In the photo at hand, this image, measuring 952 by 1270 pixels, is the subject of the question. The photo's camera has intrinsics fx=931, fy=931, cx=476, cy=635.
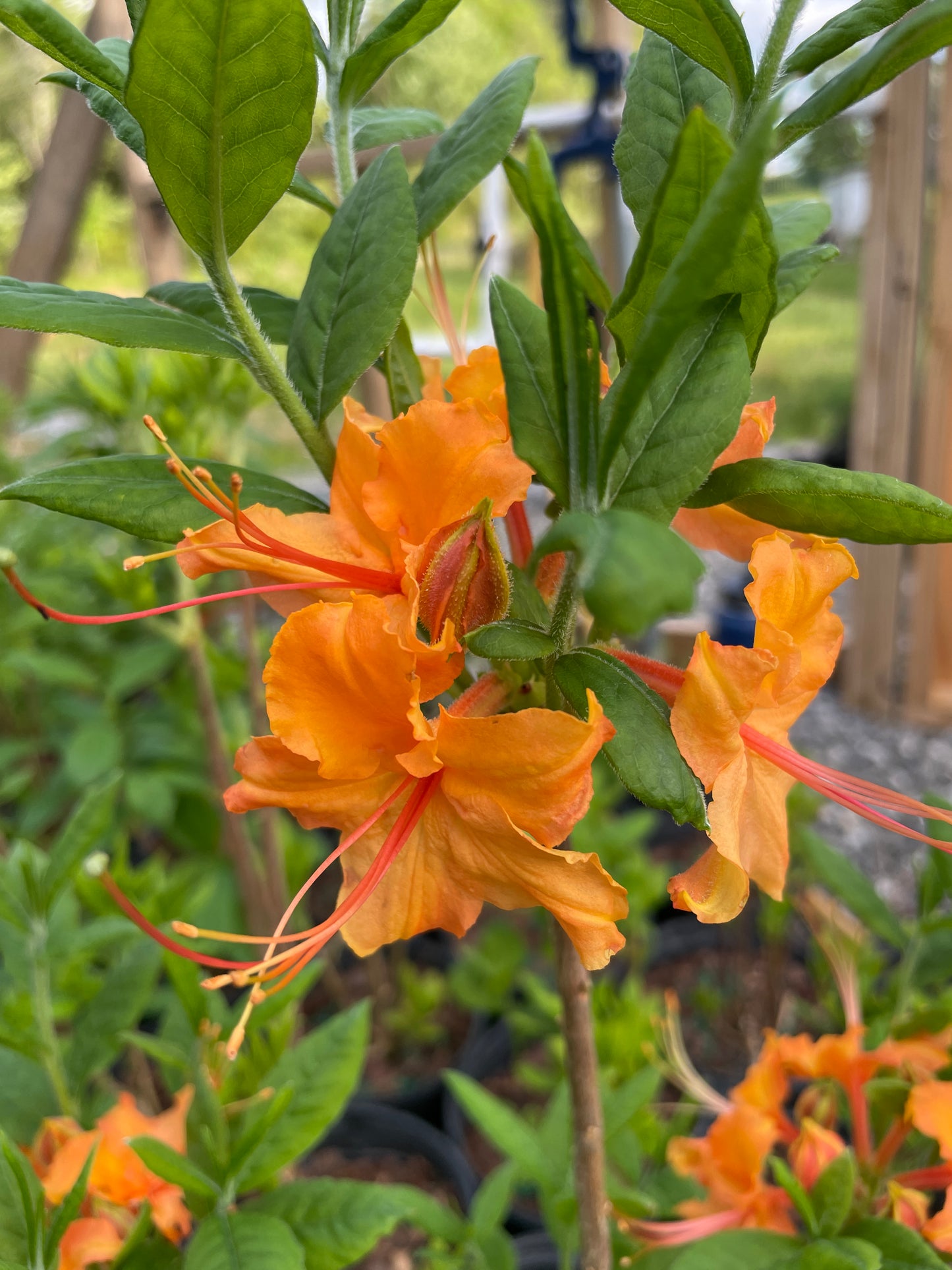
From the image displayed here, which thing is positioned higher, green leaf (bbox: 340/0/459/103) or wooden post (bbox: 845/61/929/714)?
wooden post (bbox: 845/61/929/714)

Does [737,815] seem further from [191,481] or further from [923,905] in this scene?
[923,905]

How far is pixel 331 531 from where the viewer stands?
450 millimetres

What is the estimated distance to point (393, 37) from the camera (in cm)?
45

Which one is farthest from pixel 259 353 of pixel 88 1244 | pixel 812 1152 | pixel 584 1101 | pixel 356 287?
pixel 812 1152

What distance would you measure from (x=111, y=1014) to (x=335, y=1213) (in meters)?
0.29

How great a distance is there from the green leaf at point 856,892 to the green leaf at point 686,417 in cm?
68

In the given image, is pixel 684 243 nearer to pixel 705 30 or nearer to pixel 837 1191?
pixel 705 30

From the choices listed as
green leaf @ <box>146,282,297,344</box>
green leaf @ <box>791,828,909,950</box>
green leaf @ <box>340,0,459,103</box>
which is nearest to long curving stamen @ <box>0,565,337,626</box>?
green leaf @ <box>146,282,297,344</box>

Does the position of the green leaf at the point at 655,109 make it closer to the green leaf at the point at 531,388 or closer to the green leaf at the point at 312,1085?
the green leaf at the point at 531,388

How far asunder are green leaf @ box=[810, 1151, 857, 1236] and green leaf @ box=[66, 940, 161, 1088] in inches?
20.8

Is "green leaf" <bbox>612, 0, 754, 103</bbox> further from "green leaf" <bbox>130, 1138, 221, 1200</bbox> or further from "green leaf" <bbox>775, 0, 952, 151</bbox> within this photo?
"green leaf" <bbox>130, 1138, 221, 1200</bbox>

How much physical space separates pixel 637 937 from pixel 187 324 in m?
1.36

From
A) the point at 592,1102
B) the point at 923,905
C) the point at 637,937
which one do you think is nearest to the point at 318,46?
the point at 592,1102

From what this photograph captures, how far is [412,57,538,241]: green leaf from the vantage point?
458 millimetres
